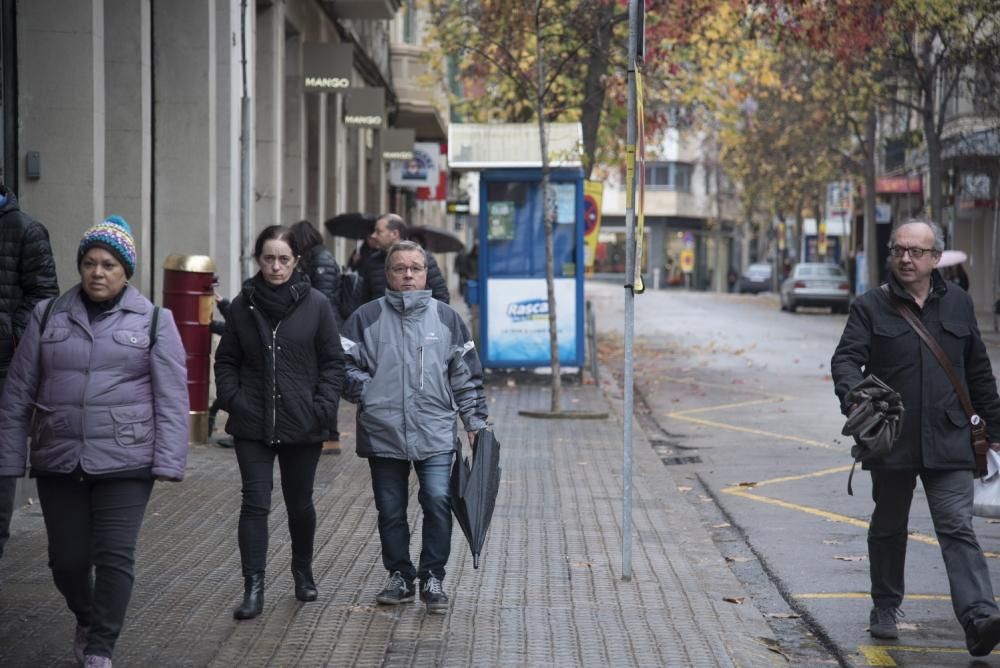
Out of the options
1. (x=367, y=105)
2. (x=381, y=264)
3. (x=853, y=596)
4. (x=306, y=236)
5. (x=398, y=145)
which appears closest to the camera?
(x=853, y=596)

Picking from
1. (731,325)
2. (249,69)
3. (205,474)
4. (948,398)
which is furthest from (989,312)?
(948,398)

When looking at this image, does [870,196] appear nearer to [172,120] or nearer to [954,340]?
[172,120]

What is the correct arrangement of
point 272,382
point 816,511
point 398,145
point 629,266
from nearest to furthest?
point 272,382 < point 629,266 < point 816,511 < point 398,145

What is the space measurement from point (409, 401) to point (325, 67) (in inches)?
584

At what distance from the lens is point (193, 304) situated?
1245 cm

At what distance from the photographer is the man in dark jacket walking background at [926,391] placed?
265 inches

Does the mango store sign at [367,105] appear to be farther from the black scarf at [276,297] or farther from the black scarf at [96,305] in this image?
the black scarf at [96,305]

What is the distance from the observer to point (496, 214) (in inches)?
792

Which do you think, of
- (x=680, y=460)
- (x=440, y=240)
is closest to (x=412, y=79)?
(x=440, y=240)

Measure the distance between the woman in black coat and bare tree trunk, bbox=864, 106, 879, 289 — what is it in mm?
38850

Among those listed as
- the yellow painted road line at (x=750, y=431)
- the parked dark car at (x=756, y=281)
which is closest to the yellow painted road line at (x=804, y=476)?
the yellow painted road line at (x=750, y=431)

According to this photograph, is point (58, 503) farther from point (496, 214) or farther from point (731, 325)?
point (731, 325)

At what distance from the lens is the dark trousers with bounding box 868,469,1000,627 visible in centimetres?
660

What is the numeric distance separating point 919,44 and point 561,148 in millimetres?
20433
